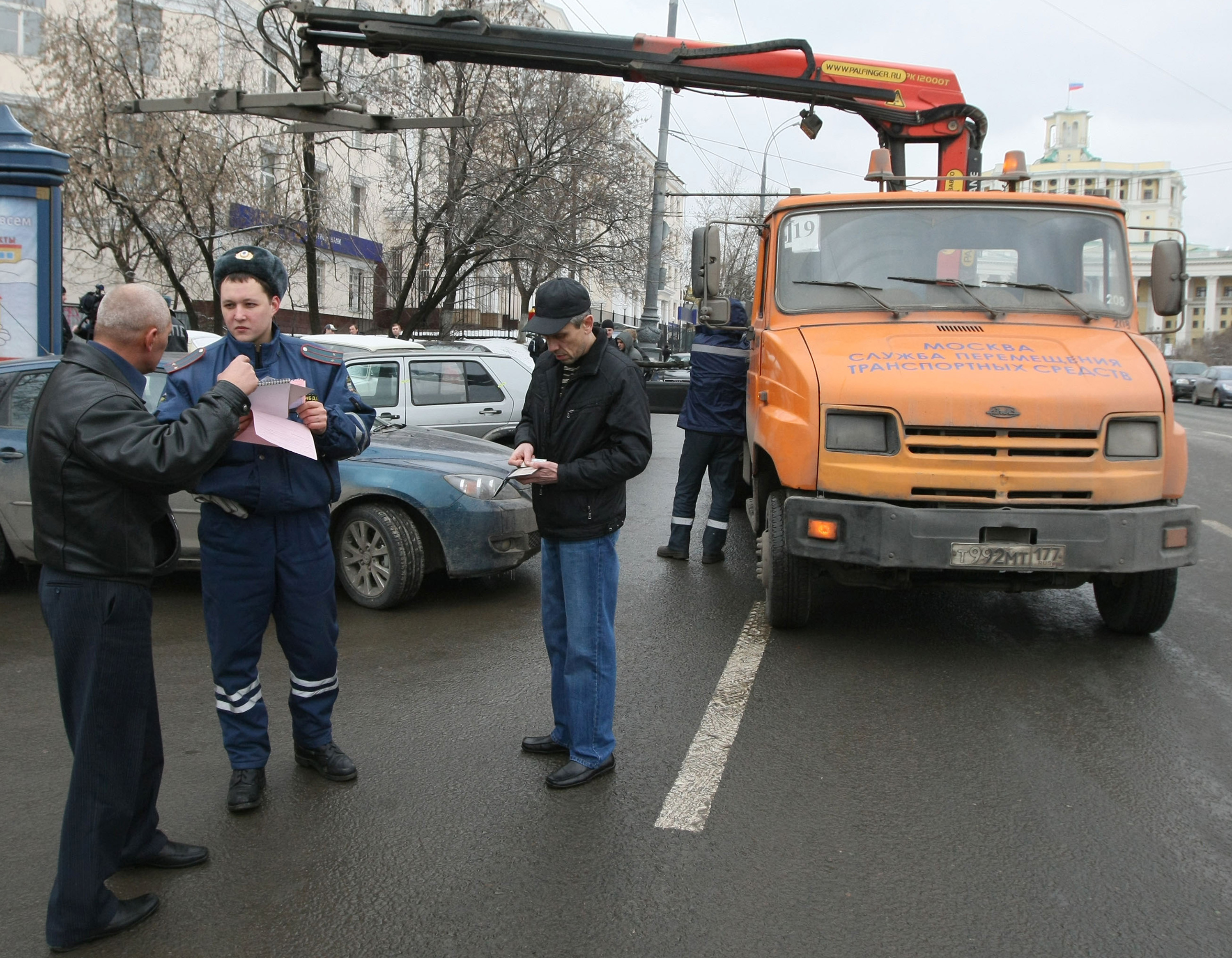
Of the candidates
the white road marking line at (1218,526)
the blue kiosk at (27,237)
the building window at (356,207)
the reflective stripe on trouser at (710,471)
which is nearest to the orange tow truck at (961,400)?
the reflective stripe on trouser at (710,471)

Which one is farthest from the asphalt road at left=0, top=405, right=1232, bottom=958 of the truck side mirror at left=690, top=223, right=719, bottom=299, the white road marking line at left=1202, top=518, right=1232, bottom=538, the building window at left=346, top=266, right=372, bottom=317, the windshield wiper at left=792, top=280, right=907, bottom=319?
the building window at left=346, top=266, right=372, bottom=317

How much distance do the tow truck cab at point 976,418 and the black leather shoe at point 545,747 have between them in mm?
1749

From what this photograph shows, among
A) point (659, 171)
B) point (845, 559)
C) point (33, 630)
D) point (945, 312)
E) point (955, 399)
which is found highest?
point (659, 171)

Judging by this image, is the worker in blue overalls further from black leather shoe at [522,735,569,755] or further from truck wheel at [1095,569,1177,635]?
truck wheel at [1095,569,1177,635]

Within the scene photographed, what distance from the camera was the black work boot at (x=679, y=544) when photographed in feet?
26.2

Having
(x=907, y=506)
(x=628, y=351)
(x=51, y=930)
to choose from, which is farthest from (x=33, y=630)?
(x=628, y=351)

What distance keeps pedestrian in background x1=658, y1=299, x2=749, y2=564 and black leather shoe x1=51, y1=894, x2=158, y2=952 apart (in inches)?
205

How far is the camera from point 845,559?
5227 mm

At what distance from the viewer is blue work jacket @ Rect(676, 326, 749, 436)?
775 cm

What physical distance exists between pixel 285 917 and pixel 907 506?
3.46 metres

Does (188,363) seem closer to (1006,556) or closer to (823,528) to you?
(823,528)

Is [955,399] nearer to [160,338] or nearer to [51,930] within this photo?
[160,338]

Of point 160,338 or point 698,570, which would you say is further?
point 698,570

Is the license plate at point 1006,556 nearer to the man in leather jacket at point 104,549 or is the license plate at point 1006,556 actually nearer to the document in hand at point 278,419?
the document in hand at point 278,419
